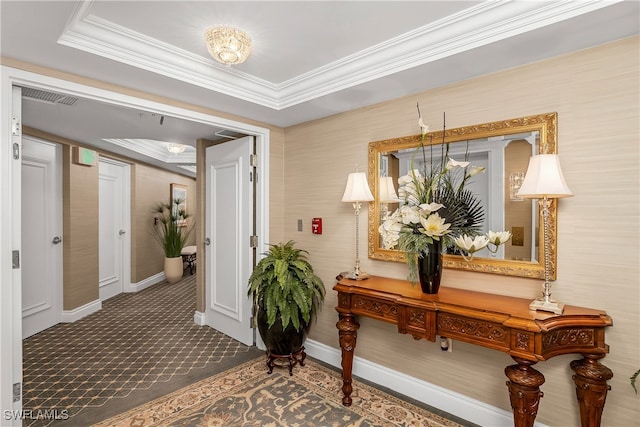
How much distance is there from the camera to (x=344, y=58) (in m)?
2.24

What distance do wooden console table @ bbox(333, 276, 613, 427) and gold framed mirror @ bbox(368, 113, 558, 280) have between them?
22 cm

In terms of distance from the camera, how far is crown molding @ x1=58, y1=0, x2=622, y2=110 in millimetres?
1595

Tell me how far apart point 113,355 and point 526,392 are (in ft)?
11.0

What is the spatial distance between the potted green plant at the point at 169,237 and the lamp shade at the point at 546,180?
18.5 ft

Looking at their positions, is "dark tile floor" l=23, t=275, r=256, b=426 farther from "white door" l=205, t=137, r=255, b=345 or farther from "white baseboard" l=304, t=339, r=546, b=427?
"white baseboard" l=304, t=339, r=546, b=427

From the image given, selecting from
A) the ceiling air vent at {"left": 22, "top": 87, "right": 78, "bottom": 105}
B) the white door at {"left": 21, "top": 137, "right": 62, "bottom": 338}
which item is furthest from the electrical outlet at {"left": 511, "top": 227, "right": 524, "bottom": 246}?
the white door at {"left": 21, "top": 137, "right": 62, "bottom": 338}

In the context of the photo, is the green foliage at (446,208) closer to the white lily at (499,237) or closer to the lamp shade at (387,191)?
the white lily at (499,237)

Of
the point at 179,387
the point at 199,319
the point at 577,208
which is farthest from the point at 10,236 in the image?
the point at 577,208

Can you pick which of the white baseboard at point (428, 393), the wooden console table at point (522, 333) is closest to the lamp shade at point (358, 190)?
the wooden console table at point (522, 333)

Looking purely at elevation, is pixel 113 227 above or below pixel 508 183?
below

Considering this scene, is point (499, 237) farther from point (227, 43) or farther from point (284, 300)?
point (227, 43)

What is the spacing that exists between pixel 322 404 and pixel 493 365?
3.96 ft

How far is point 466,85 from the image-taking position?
2.17 meters

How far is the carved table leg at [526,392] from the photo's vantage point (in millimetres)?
1558
